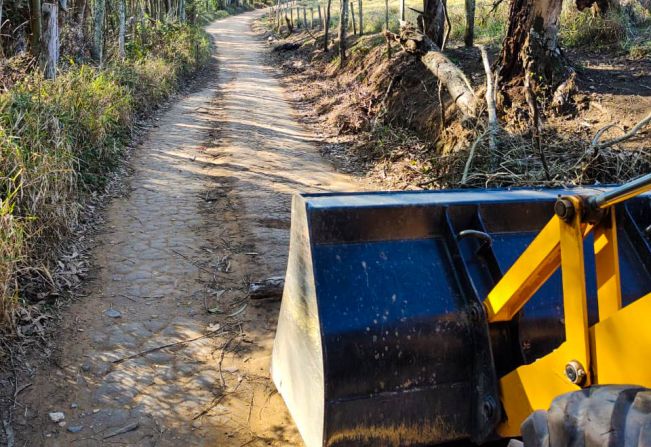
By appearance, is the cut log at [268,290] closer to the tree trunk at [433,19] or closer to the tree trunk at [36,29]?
the tree trunk at [36,29]

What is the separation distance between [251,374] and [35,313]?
1746 mm

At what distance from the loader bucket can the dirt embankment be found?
11.4ft

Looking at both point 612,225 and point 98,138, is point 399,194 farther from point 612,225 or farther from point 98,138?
point 98,138

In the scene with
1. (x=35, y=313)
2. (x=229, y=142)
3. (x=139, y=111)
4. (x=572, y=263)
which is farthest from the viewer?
(x=139, y=111)

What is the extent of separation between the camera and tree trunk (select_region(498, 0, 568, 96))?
841cm

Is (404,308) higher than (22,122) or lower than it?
lower

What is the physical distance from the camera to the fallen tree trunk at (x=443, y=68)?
850cm

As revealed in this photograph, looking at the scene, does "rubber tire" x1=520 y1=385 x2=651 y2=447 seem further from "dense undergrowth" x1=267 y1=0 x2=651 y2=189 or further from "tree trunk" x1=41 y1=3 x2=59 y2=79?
"tree trunk" x1=41 y1=3 x2=59 y2=79

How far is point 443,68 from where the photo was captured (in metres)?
9.59

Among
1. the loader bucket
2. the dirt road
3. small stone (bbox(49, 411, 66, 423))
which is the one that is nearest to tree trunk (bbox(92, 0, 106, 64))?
the dirt road

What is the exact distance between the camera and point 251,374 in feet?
13.4

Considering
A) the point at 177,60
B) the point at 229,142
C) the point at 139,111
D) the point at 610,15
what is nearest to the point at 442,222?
the point at 229,142

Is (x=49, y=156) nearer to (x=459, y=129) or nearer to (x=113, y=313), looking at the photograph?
(x=113, y=313)

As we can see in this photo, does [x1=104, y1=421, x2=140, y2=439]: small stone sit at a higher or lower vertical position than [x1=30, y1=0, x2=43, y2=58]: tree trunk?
lower
